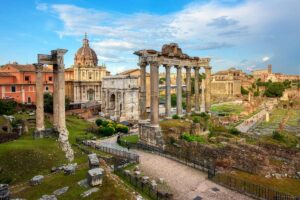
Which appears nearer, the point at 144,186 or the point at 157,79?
the point at 144,186

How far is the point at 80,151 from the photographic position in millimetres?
23000

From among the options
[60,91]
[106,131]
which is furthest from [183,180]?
[106,131]

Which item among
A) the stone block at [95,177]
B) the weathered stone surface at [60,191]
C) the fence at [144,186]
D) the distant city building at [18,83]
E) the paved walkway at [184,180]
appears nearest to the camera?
the weathered stone surface at [60,191]

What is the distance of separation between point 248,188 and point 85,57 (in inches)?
2247

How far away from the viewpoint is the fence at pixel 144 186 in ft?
48.1

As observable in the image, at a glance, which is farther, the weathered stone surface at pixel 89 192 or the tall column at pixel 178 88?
the tall column at pixel 178 88

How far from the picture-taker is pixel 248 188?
16.1m

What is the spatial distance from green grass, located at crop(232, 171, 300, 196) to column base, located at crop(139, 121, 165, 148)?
755 centimetres

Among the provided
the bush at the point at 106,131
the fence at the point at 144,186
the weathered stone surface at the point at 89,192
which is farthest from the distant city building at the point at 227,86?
the weathered stone surface at the point at 89,192

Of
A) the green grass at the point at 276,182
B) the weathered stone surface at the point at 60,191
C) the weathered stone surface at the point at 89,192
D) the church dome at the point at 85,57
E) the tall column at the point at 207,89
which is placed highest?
the church dome at the point at 85,57

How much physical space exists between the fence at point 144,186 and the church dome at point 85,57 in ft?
169

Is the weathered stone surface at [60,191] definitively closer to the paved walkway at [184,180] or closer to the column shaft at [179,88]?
the paved walkway at [184,180]

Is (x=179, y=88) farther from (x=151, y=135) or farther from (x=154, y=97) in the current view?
(x=151, y=135)

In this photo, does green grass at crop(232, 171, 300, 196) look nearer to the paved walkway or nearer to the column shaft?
the paved walkway
